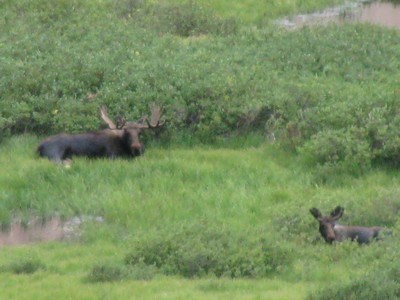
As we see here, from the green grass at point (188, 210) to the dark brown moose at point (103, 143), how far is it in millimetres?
251

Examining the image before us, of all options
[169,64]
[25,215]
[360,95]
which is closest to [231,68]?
[169,64]

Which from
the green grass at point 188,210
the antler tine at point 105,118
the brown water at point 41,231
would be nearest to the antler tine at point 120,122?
the antler tine at point 105,118

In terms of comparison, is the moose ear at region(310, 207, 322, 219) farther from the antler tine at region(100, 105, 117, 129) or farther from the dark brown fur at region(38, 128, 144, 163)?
the antler tine at region(100, 105, 117, 129)

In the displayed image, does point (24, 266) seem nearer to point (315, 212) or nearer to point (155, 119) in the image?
point (315, 212)

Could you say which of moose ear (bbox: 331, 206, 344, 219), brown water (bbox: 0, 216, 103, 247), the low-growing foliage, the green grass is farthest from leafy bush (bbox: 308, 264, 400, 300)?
brown water (bbox: 0, 216, 103, 247)

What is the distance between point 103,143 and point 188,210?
8.77 ft

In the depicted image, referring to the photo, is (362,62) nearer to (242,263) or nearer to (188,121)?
(188,121)

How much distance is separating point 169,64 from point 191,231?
6.63 meters

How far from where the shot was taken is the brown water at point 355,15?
29230mm

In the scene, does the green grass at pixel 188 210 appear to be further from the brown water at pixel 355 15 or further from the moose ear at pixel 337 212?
the brown water at pixel 355 15

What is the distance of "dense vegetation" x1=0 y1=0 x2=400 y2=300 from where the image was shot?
1351cm

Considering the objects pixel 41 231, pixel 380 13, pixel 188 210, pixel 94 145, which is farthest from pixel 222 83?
pixel 380 13

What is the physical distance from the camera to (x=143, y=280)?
13.3 meters

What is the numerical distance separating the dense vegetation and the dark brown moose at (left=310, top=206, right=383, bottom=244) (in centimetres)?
21
